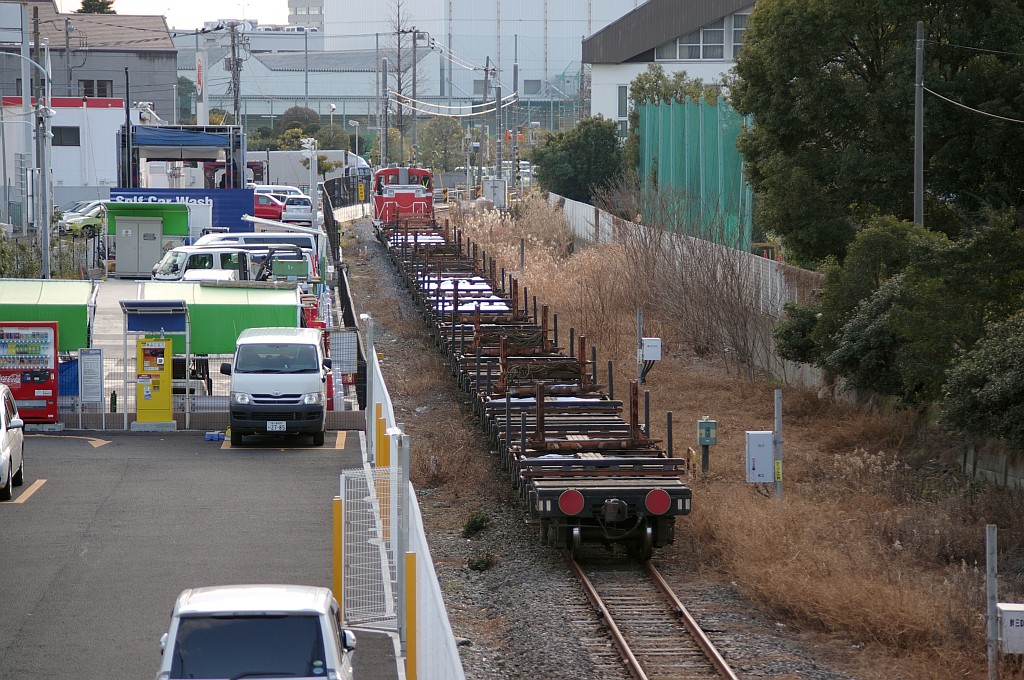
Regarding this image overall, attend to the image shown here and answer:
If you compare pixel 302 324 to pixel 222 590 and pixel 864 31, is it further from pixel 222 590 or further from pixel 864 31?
pixel 222 590

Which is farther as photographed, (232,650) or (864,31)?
(864,31)

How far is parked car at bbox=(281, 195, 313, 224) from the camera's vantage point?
193 feet

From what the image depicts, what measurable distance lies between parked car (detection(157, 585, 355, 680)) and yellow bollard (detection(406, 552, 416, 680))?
161 cm

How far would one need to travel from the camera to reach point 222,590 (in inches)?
358

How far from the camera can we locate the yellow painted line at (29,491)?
18.1 meters

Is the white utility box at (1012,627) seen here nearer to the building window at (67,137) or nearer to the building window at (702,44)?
the building window at (702,44)

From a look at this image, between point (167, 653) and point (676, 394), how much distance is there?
64.0 feet

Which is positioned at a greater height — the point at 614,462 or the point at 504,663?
the point at 614,462

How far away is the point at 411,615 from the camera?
10.8 meters

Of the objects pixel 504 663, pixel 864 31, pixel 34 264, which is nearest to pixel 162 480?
pixel 504 663

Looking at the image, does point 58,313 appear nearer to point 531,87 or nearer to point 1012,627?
point 1012,627

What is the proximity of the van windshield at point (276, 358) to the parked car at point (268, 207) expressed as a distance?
3815cm

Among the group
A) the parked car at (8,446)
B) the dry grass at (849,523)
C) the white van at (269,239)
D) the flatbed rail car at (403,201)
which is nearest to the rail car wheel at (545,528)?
the dry grass at (849,523)

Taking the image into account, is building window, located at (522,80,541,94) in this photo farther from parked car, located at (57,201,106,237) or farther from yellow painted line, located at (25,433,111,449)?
yellow painted line, located at (25,433,111,449)
